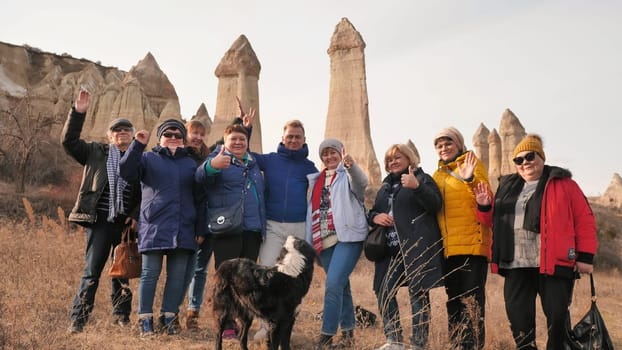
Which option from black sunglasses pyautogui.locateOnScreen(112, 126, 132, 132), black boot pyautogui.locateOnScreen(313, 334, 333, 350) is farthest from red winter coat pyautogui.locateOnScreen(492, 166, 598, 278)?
black sunglasses pyautogui.locateOnScreen(112, 126, 132, 132)

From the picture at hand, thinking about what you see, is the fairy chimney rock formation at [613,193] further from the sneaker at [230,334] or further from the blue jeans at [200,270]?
the sneaker at [230,334]

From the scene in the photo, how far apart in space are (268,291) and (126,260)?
184 cm

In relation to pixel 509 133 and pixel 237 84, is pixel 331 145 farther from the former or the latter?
pixel 509 133

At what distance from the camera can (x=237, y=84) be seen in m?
21.2

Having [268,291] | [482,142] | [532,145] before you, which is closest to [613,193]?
[482,142]

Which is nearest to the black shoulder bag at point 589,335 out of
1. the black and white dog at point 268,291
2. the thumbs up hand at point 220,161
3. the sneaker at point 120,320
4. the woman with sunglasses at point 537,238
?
the woman with sunglasses at point 537,238

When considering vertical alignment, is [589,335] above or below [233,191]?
below

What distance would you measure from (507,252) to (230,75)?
1880 cm

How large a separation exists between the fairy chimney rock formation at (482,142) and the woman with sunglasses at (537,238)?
3231 centimetres

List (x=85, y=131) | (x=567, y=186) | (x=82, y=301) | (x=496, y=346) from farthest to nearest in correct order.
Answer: (x=85, y=131)
(x=496, y=346)
(x=82, y=301)
(x=567, y=186)

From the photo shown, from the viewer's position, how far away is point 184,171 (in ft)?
14.6

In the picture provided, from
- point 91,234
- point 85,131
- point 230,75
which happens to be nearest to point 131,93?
point 85,131

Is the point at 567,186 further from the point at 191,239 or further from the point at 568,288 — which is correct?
the point at 191,239

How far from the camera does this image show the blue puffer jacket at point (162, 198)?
165 inches
